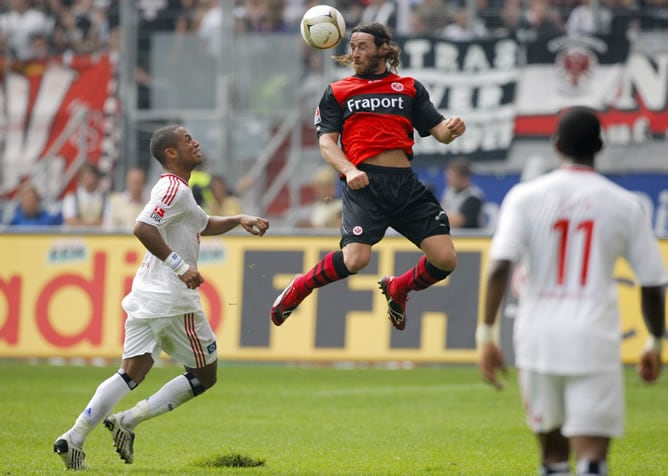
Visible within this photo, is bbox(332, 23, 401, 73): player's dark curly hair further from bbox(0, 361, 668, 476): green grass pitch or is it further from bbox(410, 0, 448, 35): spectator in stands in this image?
bbox(410, 0, 448, 35): spectator in stands

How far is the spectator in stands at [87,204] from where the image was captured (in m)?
18.4

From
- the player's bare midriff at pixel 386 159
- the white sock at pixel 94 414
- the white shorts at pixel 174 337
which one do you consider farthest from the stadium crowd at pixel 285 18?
the white sock at pixel 94 414

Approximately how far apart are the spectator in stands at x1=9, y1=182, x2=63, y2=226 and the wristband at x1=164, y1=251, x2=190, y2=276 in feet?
35.8

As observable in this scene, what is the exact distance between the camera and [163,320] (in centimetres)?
822

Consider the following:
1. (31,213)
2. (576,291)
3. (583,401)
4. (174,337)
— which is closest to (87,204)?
(31,213)

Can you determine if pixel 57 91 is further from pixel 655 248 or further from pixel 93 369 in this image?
pixel 655 248

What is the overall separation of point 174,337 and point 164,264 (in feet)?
1.62

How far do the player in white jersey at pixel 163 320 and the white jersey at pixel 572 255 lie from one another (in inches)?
121

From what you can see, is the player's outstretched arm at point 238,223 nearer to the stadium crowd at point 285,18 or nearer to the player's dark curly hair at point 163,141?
the player's dark curly hair at point 163,141

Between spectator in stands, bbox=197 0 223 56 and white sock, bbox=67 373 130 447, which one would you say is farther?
spectator in stands, bbox=197 0 223 56

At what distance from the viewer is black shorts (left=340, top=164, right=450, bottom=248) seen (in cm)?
897

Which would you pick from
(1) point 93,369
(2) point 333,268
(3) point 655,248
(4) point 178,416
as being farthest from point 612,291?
(1) point 93,369

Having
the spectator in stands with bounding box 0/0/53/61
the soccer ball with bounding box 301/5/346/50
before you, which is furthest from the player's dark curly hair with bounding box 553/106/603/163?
the spectator in stands with bounding box 0/0/53/61

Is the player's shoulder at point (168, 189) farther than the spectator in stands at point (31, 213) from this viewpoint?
No
